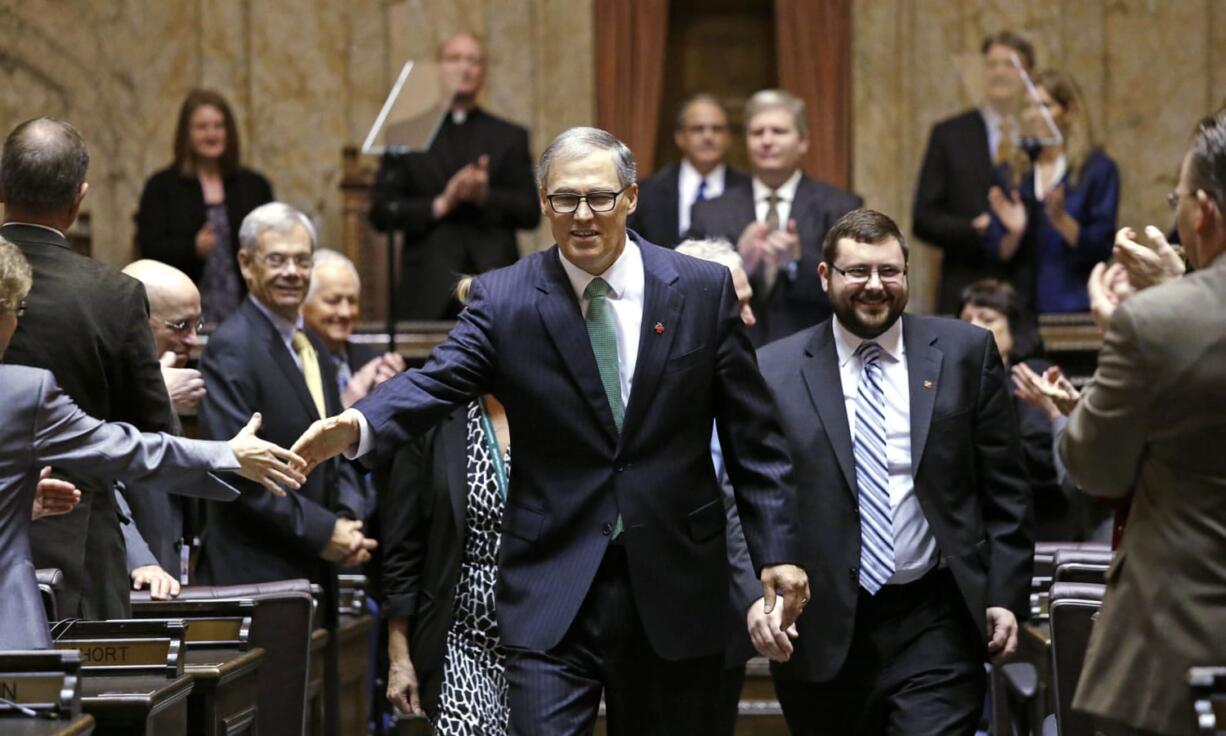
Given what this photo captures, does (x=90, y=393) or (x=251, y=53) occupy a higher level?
(x=251, y=53)

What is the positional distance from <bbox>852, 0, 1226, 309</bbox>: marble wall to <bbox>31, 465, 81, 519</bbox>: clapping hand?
7136mm

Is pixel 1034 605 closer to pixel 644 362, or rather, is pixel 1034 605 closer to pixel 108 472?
pixel 644 362

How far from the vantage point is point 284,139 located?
11.0m

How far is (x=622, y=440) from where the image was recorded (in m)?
3.96

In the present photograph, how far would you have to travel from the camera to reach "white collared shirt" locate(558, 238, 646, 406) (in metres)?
4.04

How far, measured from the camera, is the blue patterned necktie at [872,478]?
4516 millimetres

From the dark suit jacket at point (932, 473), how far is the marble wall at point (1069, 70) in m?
6.01

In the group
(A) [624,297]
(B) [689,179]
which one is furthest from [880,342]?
(B) [689,179]

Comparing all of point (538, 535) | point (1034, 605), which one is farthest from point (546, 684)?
point (1034, 605)

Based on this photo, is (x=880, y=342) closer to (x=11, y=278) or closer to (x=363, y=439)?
(x=363, y=439)

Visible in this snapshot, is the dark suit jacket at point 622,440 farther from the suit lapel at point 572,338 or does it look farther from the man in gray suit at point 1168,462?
the man in gray suit at point 1168,462

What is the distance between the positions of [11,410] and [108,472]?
0.27 m

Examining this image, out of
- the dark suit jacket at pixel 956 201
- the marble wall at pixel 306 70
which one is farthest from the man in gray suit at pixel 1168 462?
the marble wall at pixel 306 70

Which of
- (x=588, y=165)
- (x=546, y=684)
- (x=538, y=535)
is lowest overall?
(x=546, y=684)
